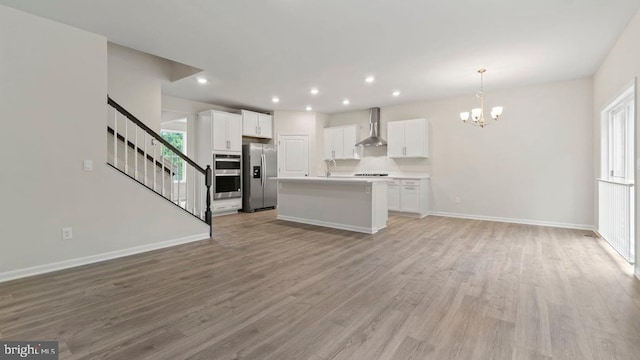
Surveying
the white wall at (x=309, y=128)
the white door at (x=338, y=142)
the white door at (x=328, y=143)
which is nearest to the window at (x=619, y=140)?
the white door at (x=338, y=142)

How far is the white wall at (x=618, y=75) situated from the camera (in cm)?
307

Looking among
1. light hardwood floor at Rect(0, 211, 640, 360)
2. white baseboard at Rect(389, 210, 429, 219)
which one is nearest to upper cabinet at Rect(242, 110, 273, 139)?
white baseboard at Rect(389, 210, 429, 219)

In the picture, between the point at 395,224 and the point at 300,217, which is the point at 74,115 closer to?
the point at 300,217

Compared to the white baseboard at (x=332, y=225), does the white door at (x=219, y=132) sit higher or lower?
higher

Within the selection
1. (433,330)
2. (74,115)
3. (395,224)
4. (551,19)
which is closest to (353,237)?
(395,224)

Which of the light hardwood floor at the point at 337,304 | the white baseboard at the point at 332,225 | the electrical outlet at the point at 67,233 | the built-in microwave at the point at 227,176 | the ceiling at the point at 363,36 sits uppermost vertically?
the ceiling at the point at 363,36

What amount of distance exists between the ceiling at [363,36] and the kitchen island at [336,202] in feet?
6.33

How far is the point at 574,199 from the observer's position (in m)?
5.35

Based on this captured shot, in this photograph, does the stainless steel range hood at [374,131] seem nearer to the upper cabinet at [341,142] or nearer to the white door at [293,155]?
the upper cabinet at [341,142]

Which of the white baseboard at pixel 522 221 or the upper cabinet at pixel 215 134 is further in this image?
the upper cabinet at pixel 215 134

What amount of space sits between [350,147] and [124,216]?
5711 mm

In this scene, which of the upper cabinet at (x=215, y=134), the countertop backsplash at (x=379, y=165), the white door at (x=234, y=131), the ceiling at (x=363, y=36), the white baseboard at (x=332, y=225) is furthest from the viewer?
the countertop backsplash at (x=379, y=165)

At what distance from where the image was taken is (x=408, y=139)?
7.03m

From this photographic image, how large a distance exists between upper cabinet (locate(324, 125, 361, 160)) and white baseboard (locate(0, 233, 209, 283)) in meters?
4.89
